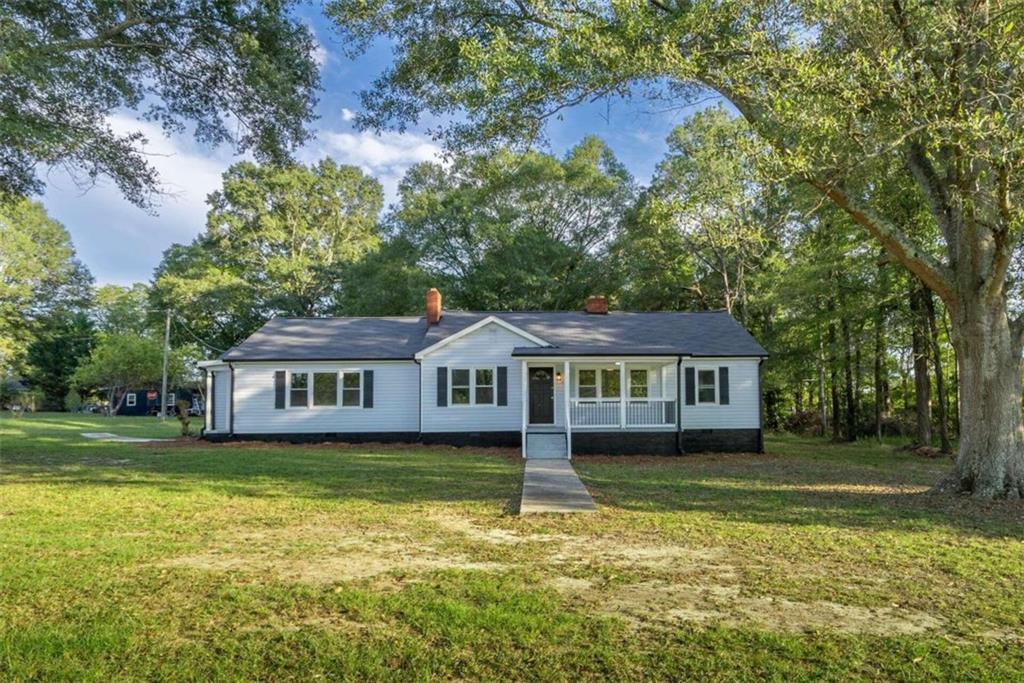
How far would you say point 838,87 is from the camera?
7.09 metres

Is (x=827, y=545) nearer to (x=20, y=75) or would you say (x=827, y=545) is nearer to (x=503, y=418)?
(x=20, y=75)

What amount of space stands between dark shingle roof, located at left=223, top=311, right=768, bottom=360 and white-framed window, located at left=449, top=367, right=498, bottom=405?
140cm

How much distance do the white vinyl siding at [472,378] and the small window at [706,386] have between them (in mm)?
4227

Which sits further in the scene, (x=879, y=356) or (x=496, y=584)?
(x=879, y=356)

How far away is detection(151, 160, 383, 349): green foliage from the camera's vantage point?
34719 millimetres

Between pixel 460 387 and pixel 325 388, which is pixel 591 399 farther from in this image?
pixel 325 388

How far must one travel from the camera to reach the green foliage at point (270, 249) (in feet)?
114

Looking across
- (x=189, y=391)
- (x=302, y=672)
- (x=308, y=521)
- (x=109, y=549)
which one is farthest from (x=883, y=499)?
(x=189, y=391)

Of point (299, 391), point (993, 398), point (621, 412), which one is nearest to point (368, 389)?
point (299, 391)

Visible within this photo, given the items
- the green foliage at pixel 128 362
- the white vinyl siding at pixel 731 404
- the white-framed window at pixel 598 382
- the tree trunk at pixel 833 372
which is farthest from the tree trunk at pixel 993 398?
the green foliage at pixel 128 362

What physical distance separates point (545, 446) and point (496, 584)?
11.6m

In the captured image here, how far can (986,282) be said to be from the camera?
342 inches

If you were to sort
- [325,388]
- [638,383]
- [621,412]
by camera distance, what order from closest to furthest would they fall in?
[621,412] → [638,383] → [325,388]

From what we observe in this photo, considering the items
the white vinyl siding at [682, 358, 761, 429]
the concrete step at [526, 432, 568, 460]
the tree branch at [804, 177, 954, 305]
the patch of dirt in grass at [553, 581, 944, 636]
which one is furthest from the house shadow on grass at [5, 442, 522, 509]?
the tree branch at [804, 177, 954, 305]
